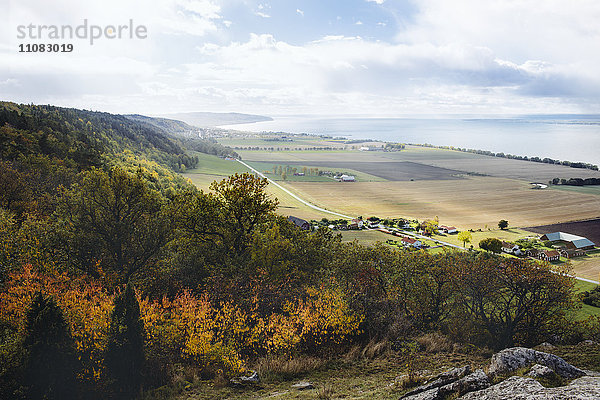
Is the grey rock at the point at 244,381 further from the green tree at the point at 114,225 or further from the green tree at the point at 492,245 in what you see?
the green tree at the point at 492,245

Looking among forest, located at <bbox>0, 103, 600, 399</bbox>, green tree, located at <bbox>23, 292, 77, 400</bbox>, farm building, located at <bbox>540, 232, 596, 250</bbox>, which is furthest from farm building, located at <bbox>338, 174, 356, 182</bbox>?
green tree, located at <bbox>23, 292, 77, 400</bbox>

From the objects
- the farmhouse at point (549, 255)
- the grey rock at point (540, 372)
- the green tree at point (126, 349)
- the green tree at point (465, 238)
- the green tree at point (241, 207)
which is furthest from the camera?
the green tree at point (465, 238)

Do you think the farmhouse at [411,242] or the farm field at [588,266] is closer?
the farm field at [588,266]

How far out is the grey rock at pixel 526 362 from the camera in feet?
38.6

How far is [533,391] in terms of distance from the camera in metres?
9.17

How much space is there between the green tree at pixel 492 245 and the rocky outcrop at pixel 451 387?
56544mm

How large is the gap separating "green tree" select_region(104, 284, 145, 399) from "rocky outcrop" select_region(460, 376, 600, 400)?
12873mm

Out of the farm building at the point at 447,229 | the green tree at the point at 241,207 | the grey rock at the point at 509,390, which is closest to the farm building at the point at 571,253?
the farm building at the point at 447,229

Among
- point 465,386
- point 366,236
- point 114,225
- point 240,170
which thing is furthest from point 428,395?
point 240,170

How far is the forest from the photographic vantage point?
1514 centimetres

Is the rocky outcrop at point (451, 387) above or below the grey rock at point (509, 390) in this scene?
below

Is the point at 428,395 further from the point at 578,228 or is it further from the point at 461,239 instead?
the point at 578,228

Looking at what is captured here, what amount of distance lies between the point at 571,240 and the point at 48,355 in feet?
243

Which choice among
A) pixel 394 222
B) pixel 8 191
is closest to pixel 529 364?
pixel 8 191
